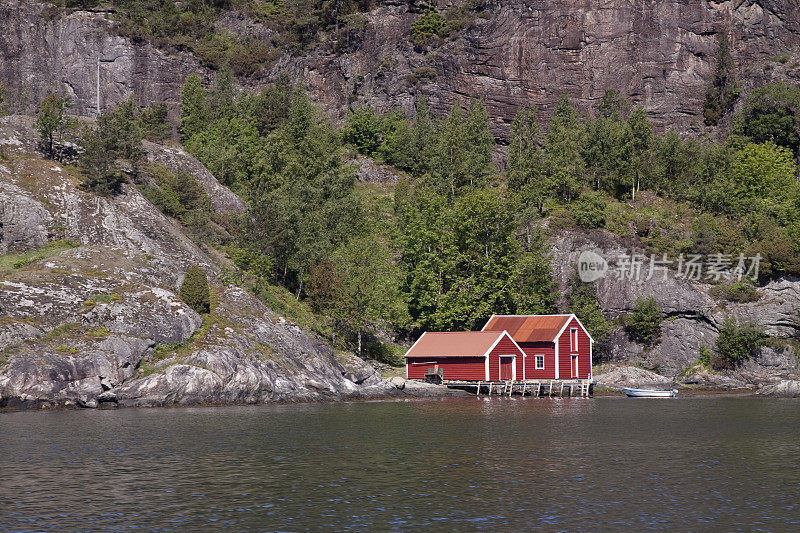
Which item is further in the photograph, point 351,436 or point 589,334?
point 589,334

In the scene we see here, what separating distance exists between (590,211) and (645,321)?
15.3 metres

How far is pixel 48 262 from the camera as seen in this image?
63.8m

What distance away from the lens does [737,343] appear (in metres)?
83.4

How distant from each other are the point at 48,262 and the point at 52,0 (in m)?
77.2

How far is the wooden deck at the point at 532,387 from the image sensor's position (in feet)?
243

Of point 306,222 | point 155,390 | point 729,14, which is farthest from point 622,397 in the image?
point 729,14

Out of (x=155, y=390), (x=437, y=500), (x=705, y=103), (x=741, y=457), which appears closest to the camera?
(x=437, y=500)

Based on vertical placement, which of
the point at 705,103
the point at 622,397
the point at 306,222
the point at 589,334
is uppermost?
the point at 705,103

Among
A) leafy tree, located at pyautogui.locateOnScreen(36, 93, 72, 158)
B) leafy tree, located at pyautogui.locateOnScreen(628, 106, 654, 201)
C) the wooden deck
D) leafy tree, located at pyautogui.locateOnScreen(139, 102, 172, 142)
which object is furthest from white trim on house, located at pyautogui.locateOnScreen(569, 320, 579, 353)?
leafy tree, located at pyautogui.locateOnScreen(139, 102, 172, 142)

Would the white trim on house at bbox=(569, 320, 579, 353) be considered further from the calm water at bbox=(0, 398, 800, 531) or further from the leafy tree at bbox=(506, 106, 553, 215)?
the calm water at bbox=(0, 398, 800, 531)

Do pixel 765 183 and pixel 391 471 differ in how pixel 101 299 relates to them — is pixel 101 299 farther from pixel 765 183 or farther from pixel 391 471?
pixel 765 183

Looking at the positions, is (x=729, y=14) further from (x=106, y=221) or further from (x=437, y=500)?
(x=437, y=500)
